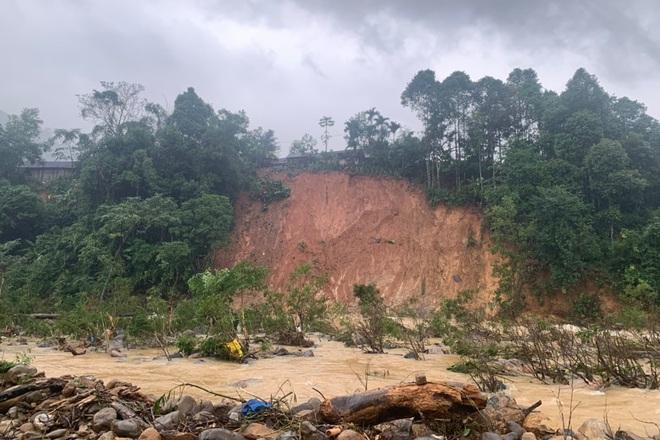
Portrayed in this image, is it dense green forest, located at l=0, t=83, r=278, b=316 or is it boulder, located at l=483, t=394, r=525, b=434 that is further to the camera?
dense green forest, located at l=0, t=83, r=278, b=316

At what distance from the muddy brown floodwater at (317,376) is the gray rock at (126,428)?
1.71 meters

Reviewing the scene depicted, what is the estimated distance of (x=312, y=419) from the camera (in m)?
4.14

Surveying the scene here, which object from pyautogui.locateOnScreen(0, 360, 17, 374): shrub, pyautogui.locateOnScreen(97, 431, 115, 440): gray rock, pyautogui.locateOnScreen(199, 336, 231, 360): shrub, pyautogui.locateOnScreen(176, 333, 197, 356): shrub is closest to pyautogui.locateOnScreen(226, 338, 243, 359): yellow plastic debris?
pyautogui.locateOnScreen(199, 336, 231, 360): shrub

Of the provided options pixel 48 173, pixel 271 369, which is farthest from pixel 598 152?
pixel 48 173

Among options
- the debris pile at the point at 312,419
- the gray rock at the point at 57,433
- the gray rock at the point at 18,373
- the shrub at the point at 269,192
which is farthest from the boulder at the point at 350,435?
the shrub at the point at 269,192

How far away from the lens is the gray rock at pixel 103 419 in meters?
4.07

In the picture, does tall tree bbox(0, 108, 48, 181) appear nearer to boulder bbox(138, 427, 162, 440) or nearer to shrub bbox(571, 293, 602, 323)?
boulder bbox(138, 427, 162, 440)

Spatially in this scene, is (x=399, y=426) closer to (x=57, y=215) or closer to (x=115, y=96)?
(x=57, y=215)

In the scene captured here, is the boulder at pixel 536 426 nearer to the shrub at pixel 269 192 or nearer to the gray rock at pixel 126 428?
the gray rock at pixel 126 428

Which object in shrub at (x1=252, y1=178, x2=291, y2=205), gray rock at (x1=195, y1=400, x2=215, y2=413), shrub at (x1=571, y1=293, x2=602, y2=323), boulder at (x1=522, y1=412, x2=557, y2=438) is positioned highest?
shrub at (x1=252, y1=178, x2=291, y2=205)

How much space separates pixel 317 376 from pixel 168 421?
4124 mm

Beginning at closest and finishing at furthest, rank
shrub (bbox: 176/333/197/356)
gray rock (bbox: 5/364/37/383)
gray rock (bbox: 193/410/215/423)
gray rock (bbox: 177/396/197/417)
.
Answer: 1. gray rock (bbox: 193/410/215/423)
2. gray rock (bbox: 177/396/197/417)
3. gray rock (bbox: 5/364/37/383)
4. shrub (bbox: 176/333/197/356)

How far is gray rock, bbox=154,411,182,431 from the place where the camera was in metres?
4.11

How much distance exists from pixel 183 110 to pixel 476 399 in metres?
30.4
